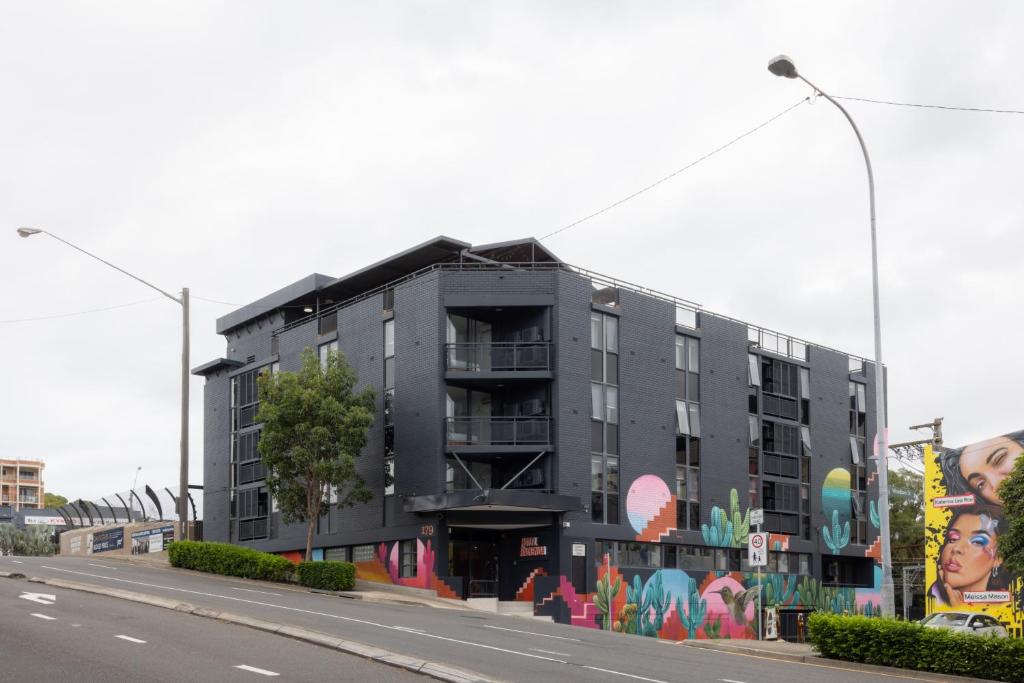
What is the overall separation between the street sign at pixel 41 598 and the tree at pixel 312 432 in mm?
14606

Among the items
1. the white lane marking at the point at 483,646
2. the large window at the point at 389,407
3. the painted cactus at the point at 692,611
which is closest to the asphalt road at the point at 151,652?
the white lane marking at the point at 483,646

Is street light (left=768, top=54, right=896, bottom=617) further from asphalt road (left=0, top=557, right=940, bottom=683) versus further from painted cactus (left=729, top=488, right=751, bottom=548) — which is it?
painted cactus (left=729, top=488, right=751, bottom=548)

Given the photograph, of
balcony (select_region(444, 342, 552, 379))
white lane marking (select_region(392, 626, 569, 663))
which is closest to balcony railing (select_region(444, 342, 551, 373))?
balcony (select_region(444, 342, 552, 379))

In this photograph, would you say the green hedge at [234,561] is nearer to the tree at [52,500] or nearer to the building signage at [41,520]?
the building signage at [41,520]

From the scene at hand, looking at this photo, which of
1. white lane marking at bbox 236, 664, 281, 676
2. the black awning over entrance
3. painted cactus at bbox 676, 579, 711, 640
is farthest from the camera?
painted cactus at bbox 676, 579, 711, 640

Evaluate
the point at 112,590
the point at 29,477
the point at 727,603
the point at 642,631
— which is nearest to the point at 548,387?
the point at 642,631

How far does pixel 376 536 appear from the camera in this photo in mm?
44125

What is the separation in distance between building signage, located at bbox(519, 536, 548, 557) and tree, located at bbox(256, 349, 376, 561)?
229 inches

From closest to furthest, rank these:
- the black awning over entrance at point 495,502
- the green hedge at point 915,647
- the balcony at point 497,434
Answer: the green hedge at point 915,647 → the black awning over entrance at point 495,502 → the balcony at point 497,434

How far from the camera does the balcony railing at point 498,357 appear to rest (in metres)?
42.1

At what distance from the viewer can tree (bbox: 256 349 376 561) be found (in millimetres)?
41031

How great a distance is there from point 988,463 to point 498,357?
17184 mm

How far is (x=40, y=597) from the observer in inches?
1018

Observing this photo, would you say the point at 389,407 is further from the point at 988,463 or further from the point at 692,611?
the point at 988,463
